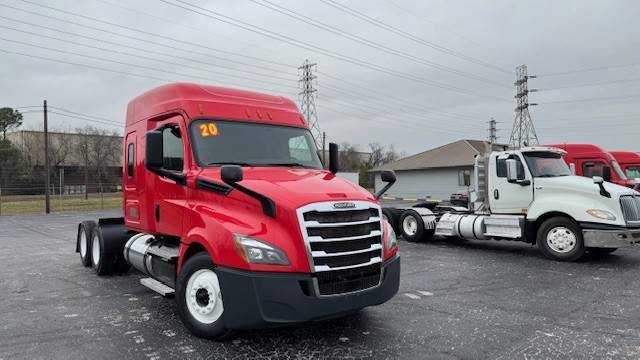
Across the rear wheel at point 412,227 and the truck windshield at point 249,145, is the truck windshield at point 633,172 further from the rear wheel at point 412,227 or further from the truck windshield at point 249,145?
the truck windshield at point 249,145

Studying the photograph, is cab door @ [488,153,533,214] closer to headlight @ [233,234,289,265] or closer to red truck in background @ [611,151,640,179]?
headlight @ [233,234,289,265]

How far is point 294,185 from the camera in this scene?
15.6 ft

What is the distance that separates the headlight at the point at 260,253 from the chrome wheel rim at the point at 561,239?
296 inches

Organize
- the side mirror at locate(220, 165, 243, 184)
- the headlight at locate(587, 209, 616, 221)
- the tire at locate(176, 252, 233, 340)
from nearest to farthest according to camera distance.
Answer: the side mirror at locate(220, 165, 243, 184)
the tire at locate(176, 252, 233, 340)
the headlight at locate(587, 209, 616, 221)

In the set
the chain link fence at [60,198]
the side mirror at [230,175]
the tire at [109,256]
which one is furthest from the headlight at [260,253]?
the chain link fence at [60,198]

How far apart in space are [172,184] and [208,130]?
81 cm

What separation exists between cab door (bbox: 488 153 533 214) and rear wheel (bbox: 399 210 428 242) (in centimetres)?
216

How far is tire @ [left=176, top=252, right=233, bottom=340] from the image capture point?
4.60 m

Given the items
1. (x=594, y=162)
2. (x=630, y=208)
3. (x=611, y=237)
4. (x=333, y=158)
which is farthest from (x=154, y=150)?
(x=594, y=162)

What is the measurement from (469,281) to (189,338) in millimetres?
4880

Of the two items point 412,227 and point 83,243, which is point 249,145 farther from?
point 412,227

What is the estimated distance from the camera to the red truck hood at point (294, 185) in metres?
4.49

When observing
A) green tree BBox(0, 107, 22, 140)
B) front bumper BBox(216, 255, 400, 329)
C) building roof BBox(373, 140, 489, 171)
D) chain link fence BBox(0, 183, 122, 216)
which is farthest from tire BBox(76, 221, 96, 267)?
green tree BBox(0, 107, 22, 140)

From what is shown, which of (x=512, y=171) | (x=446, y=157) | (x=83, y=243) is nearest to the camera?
(x=83, y=243)
